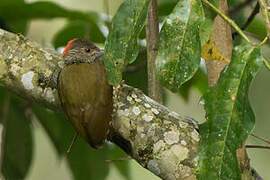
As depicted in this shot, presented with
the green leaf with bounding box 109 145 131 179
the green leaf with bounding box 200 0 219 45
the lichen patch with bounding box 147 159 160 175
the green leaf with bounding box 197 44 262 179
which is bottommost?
the green leaf with bounding box 109 145 131 179

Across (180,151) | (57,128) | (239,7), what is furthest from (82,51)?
(239,7)

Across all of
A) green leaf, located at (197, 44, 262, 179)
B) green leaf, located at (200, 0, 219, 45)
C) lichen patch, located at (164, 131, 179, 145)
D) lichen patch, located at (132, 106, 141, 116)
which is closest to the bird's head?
lichen patch, located at (132, 106, 141, 116)

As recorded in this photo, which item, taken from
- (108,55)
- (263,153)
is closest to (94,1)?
(263,153)

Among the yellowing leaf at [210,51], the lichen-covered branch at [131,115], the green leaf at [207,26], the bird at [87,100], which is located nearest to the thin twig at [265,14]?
the green leaf at [207,26]

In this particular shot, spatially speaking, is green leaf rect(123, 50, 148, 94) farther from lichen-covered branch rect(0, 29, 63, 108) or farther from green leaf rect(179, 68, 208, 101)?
lichen-covered branch rect(0, 29, 63, 108)

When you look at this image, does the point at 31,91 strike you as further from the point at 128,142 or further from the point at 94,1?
the point at 94,1

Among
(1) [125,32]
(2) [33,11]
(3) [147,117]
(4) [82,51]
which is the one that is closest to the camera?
(1) [125,32]

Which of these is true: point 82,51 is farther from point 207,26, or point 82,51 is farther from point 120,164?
point 207,26
